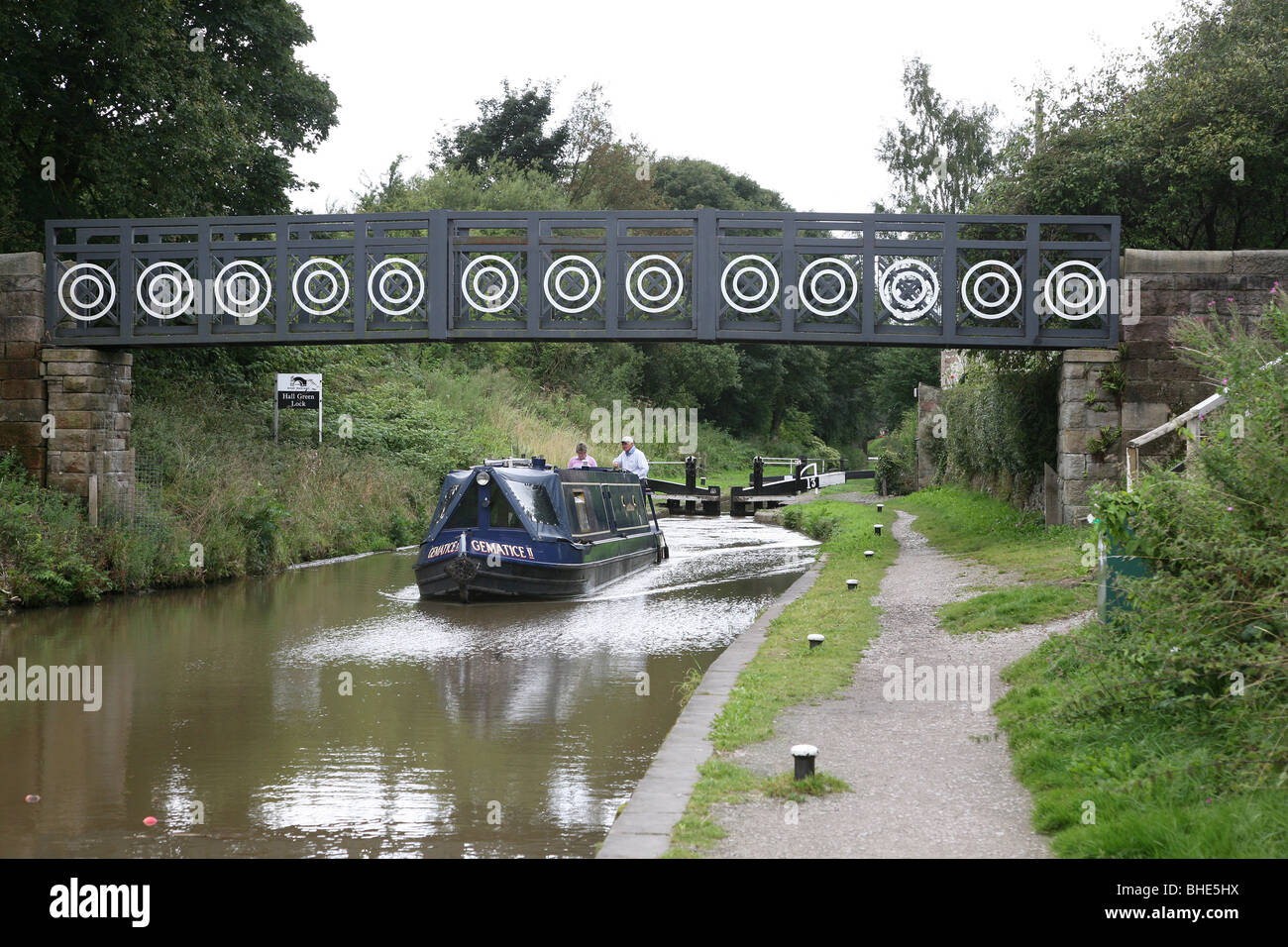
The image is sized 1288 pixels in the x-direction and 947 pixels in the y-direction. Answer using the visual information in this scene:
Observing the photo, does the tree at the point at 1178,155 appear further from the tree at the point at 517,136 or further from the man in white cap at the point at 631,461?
the tree at the point at 517,136

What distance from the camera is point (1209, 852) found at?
3.73 m

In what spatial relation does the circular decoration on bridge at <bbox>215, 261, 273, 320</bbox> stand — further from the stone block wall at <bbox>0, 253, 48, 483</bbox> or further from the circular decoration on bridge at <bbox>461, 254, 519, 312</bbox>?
the circular decoration on bridge at <bbox>461, 254, 519, 312</bbox>

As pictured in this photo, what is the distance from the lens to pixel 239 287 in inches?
573

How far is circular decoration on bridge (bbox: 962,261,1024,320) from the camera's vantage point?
13.9 m

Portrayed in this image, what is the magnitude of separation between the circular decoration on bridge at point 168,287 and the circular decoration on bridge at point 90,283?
352 millimetres

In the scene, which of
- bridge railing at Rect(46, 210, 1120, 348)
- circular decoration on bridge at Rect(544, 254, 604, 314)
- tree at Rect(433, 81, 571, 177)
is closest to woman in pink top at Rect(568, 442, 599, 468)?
bridge railing at Rect(46, 210, 1120, 348)

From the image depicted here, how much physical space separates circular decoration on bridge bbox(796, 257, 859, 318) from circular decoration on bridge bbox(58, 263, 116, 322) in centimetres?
857

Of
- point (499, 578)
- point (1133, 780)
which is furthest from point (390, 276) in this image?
point (1133, 780)

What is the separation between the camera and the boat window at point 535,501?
46.1 ft

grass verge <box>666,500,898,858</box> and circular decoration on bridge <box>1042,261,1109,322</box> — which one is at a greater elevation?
circular decoration on bridge <box>1042,261,1109,322</box>

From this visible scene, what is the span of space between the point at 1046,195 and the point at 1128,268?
11.8 feet

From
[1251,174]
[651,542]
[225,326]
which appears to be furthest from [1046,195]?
[225,326]

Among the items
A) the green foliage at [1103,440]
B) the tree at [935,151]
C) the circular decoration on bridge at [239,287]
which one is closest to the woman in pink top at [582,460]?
the circular decoration on bridge at [239,287]
